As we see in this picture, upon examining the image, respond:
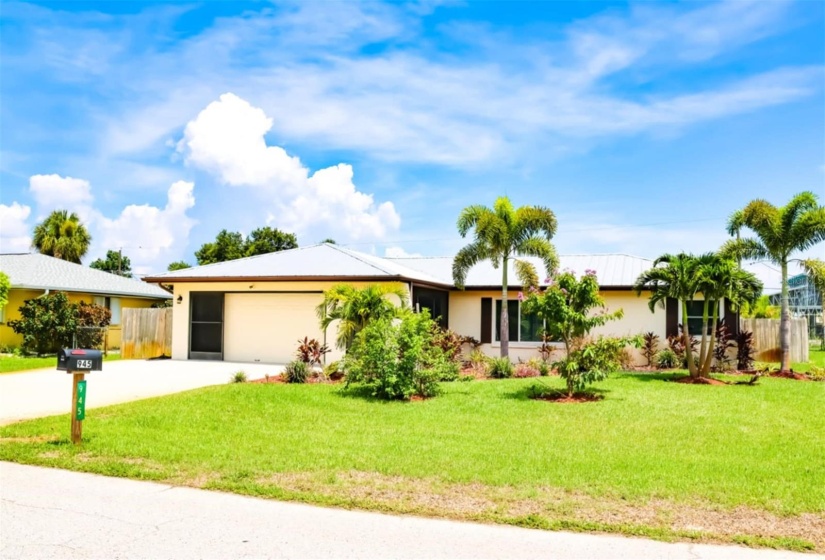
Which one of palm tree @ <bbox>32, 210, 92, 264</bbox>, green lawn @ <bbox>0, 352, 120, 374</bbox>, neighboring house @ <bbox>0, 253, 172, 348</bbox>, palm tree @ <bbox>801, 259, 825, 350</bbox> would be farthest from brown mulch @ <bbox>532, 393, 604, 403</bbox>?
palm tree @ <bbox>32, 210, 92, 264</bbox>

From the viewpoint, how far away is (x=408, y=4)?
10938 mm

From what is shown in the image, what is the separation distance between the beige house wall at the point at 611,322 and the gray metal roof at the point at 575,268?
389 millimetres

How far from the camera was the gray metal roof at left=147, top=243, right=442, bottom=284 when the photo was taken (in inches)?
729

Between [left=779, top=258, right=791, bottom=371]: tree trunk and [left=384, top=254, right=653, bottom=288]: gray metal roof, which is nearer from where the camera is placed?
[left=779, top=258, right=791, bottom=371]: tree trunk

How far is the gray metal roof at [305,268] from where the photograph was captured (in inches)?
729

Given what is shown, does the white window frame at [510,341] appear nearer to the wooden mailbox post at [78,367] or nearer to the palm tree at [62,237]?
the wooden mailbox post at [78,367]

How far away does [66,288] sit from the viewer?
82.8ft

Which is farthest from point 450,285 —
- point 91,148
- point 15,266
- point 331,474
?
point 15,266

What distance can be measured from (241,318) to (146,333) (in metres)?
3.89

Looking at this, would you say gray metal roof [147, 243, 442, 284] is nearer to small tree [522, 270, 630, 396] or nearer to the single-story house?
the single-story house

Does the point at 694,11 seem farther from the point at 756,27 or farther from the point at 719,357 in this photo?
the point at 719,357

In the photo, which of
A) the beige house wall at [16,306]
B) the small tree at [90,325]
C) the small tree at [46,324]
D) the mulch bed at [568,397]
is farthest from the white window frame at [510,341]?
the small tree at [46,324]

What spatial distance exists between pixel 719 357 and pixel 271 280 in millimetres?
13178

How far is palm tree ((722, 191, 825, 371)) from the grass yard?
5.71 meters
